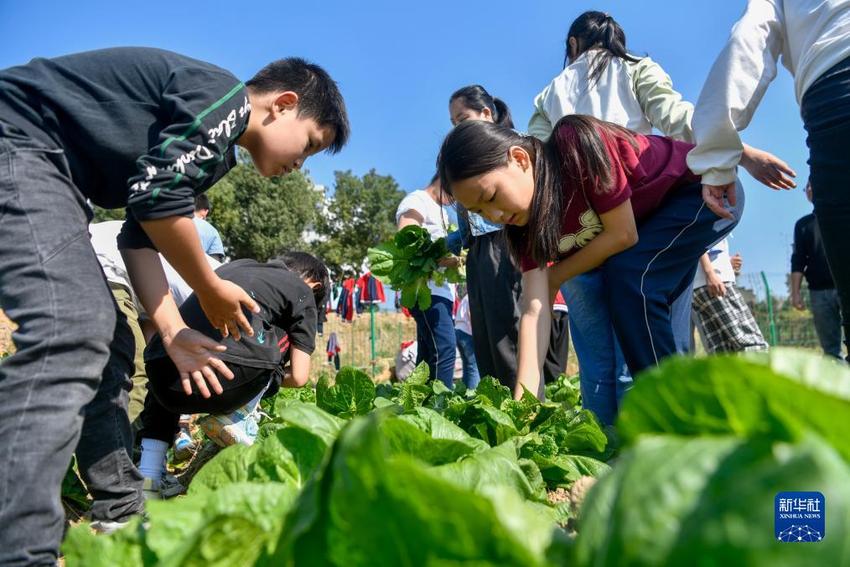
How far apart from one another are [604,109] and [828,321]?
4.46 metres

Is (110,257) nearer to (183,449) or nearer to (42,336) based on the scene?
(183,449)

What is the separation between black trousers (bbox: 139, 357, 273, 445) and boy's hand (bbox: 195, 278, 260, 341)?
2.07 feet

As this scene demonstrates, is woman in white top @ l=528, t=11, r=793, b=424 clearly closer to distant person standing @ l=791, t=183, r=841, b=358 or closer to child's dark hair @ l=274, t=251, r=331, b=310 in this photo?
child's dark hair @ l=274, t=251, r=331, b=310

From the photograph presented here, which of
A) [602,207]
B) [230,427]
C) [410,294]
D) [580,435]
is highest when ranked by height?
[602,207]

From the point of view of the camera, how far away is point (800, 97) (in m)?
1.97

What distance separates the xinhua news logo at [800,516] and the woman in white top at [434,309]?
418 cm

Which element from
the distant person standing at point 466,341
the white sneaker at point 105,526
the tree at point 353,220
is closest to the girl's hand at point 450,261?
the distant person standing at point 466,341

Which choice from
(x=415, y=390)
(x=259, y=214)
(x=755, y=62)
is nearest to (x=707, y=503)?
(x=755, y=62)

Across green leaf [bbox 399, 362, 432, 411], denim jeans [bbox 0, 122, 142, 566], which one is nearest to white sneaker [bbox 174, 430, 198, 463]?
green leaf [bbox 399, 362, 432, 411]

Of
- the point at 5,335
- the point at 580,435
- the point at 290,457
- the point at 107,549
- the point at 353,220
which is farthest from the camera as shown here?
the point at 353,220

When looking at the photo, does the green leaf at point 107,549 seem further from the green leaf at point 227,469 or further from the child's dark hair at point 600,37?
the child's dark hair at point 600,37

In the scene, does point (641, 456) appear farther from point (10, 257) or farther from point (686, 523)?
point (10, 257)

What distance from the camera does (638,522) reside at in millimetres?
483

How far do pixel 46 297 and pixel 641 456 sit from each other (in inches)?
53.8
